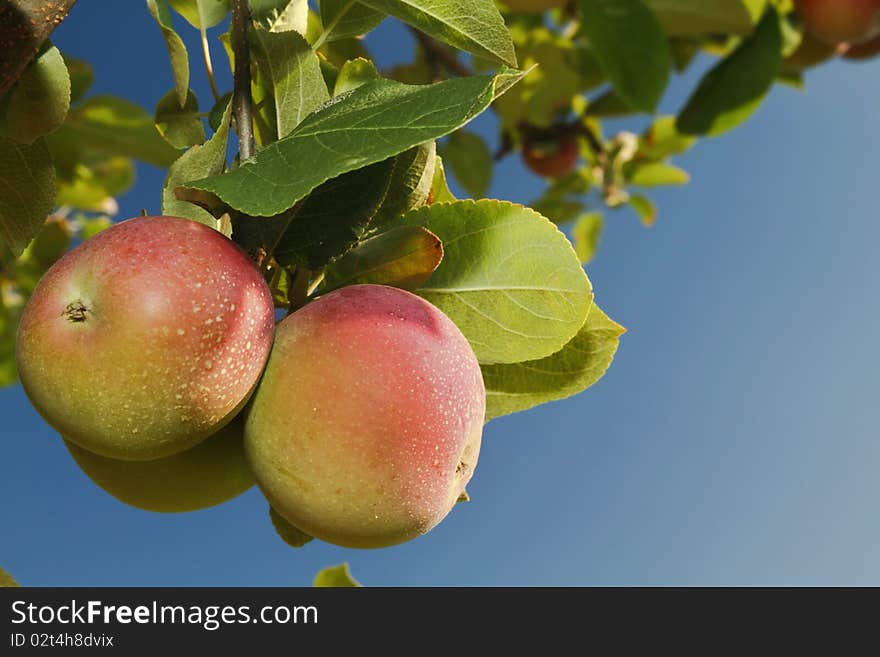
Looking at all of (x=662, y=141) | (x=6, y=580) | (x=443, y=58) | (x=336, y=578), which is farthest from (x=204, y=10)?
(x=662, y=141)

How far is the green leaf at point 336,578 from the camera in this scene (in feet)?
5.15

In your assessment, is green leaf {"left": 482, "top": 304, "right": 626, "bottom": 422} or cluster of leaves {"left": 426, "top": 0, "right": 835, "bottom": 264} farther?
cluster of leaves {"left": 426, "top": 0, "right": 835, "bottom": 264}

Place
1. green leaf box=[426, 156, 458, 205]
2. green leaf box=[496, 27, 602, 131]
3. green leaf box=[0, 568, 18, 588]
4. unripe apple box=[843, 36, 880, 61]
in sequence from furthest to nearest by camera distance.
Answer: unripe apple box=[843, 36, 880, 61]
green leaf box=[496, 27, 602, 131]
green leaf box=[0, 568, 18, 588]
green leaf box=[426, 156, 458, 205]

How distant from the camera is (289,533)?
90 centimetres

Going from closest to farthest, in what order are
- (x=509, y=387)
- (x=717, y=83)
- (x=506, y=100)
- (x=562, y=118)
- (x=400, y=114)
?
(x=400, y=114)
(x=509, y=387)
(x=717, y=83)
(x=506, y=100)
(x=562, y=118)

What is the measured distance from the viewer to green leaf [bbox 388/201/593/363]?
0.83 metres

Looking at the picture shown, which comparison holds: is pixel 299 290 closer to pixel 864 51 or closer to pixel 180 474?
pixel 180 474

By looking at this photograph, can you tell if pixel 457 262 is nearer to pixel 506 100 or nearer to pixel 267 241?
pixel 267 241

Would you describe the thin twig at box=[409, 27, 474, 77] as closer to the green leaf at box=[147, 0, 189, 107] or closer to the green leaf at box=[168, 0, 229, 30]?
the green leaf at box=[168, 0, 229, 30]

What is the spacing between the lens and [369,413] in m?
0.71

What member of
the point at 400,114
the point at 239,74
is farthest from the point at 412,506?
the point at 239,74

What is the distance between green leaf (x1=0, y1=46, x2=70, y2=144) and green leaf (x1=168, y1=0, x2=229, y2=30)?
157 mm

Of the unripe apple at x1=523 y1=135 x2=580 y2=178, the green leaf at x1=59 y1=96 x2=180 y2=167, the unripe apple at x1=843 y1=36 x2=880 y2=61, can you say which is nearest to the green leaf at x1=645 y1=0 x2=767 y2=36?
the unripe apple at x1=523 y1=135 x2=580 y2=178

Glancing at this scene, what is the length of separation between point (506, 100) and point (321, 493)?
2193 mm
